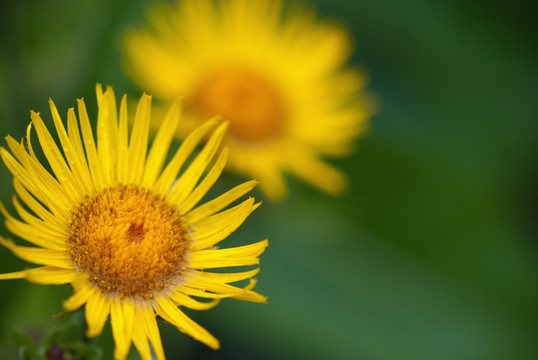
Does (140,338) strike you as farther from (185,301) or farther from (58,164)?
(58,164)

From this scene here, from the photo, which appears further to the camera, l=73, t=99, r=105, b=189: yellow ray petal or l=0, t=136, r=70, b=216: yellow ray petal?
l=73, t=99, r=105, b=189: yellow ray petal

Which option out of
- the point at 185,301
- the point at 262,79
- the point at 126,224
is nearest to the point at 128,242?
the point at 126,224

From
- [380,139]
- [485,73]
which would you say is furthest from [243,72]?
[485,73]

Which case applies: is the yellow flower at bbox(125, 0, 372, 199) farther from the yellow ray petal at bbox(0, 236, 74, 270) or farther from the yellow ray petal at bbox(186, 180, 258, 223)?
the yellow ray petal at bbox(0, 236, 74, 270)

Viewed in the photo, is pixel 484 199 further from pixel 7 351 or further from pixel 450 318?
pixel 7 351

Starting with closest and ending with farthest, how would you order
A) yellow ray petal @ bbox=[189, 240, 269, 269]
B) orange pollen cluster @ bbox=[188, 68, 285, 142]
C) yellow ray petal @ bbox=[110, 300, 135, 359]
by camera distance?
yellow ray petal @ bbox=[110, 300, 135, 359] < yellow ray petal @ bbox=[189, 240, 269, 269] < orange pollen cluster @ bbox=[188, 68, 285, 142]

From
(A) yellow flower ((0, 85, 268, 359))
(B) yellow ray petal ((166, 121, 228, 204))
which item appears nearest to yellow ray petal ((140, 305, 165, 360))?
(A) yellow flower ((0, 85, 268, 359))

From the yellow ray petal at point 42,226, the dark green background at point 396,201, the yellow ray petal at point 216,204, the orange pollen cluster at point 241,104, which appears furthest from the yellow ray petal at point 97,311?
the orange pollen cluster at point 241,104
